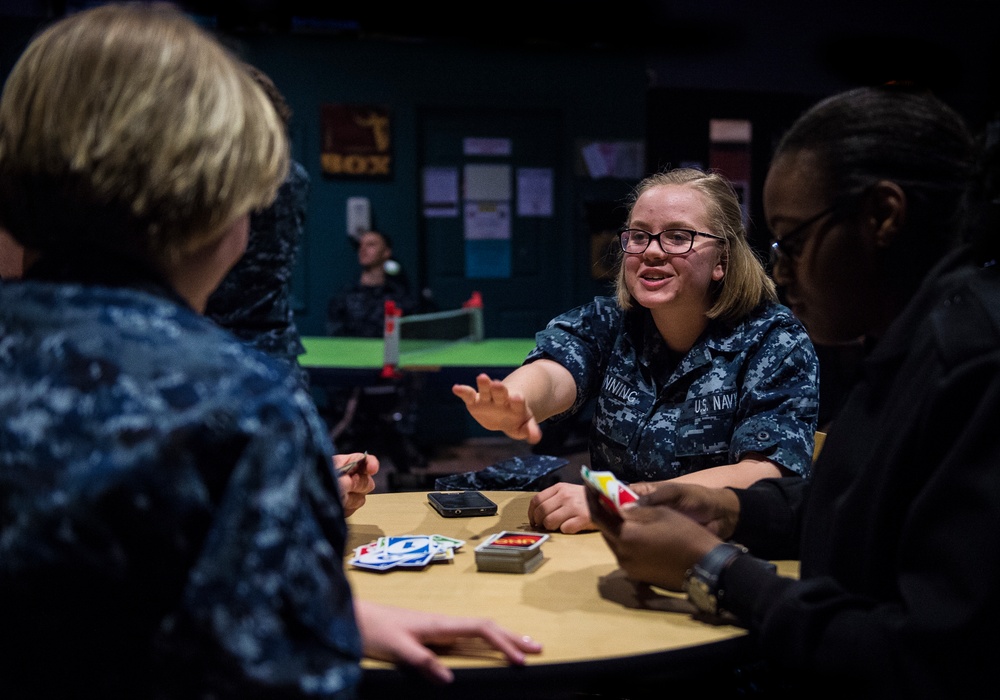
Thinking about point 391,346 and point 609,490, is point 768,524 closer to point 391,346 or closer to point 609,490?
point 609,490

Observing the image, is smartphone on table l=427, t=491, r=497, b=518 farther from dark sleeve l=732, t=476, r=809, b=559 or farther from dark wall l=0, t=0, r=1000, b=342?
dark wall l=0, t=0, r=1000, b=342

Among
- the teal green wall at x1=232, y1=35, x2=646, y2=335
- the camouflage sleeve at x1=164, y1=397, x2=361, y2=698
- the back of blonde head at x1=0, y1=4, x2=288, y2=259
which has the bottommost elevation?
the camouflage sleeve at x1=164, y1=397, x2=361, y2=698

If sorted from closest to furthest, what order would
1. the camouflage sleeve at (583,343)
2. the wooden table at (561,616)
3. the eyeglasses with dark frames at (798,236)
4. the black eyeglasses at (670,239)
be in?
the wooden table at (561,616)
the eyeglasses with dark frames at (798,236)
the black eyeglasses at (670,239)
the camouflage sleeve at (583,343)

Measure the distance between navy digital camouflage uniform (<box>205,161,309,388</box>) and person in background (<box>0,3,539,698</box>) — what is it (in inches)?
78.2

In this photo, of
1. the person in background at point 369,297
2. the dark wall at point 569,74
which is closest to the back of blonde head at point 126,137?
the person in background at point 369,297

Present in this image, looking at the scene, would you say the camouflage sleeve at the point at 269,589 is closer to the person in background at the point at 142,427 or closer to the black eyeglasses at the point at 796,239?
the person in background at the point at 142,427

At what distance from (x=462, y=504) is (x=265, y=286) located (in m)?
1.31

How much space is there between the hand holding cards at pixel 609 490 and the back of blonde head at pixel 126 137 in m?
0.75

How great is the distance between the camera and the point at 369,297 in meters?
7.46

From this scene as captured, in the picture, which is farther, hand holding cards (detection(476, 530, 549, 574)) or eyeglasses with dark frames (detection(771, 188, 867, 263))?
hand holding cards (detection(476, 530, 549, 574))

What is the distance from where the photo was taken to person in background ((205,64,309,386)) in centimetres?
292

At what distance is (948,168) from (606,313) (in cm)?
124

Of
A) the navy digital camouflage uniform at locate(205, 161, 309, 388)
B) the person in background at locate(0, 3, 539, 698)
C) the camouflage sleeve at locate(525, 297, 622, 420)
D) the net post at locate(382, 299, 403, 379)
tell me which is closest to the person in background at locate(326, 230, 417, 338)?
the net post at locate(382, 299, 403, 379)

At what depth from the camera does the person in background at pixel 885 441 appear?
1030 millimetres
